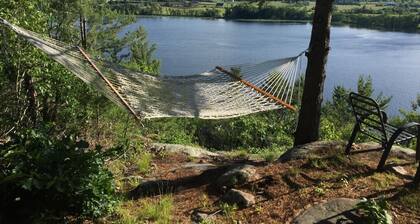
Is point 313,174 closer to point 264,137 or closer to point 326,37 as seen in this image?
point 326,37

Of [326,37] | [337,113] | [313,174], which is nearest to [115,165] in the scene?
[313,174]

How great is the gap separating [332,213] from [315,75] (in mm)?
1296

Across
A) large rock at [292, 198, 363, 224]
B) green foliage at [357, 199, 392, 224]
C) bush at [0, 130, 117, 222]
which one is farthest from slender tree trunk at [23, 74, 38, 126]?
green foliage at [357, 199, 392, 224]

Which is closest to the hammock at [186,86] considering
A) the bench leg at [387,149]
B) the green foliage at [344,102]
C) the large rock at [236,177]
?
the large rock at [236,177]

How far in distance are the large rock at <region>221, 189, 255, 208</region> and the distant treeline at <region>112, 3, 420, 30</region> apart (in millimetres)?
35317

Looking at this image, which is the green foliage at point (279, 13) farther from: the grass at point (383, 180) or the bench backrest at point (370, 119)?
the grass at point (383, 180)

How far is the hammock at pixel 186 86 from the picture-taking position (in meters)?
2.87

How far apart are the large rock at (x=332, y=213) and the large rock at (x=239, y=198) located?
0.95 ft

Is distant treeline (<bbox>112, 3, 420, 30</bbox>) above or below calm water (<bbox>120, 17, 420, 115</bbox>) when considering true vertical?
above

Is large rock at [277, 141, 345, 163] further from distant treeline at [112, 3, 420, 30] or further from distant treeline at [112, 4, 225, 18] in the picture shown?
distant treeline at [112, 4, 225, 18]

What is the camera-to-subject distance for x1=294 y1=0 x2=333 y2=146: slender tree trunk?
10.5 feet

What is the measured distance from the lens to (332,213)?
228 cm

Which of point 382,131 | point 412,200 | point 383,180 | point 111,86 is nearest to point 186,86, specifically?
point 111,86

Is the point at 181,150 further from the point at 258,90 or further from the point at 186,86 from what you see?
the point at 258,90
